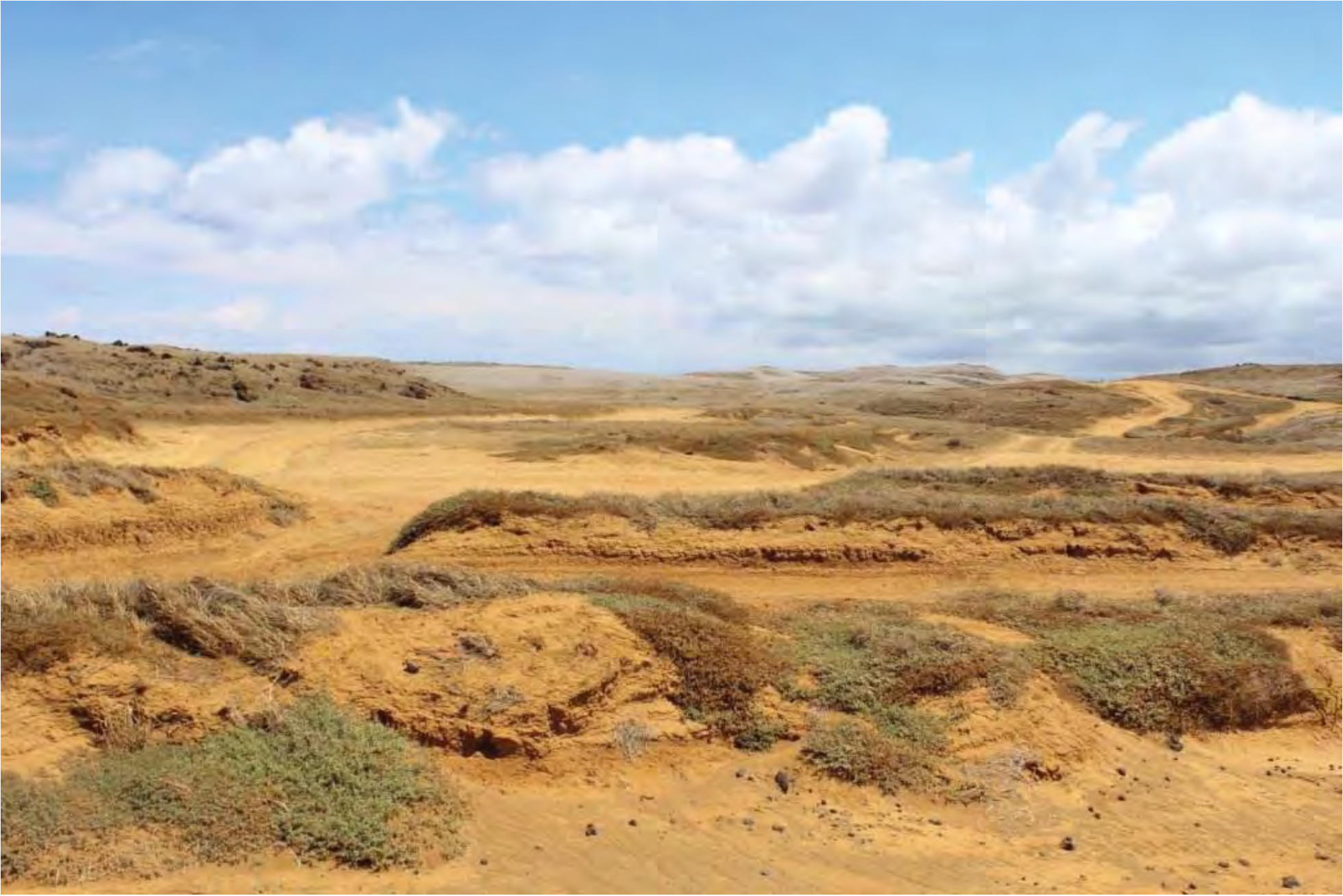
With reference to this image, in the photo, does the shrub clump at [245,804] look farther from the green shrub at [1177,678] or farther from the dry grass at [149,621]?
the green shrub at [1177,678]

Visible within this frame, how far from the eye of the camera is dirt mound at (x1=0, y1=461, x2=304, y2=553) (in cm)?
1730

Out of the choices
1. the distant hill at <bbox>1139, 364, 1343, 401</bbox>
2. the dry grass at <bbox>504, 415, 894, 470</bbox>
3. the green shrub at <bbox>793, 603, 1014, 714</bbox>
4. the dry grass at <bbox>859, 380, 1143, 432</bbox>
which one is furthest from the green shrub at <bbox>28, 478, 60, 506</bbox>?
the distant hill at <bbox>1139, 364, 1343, 401</bbox>

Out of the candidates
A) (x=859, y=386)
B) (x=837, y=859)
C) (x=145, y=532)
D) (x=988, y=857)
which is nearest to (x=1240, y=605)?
(x=988, y=857)

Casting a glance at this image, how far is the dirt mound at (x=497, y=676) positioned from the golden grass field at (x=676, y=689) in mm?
31

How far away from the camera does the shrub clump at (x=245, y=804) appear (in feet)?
23.2

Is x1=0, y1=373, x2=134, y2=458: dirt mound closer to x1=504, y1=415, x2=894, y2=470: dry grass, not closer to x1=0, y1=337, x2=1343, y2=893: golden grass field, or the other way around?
x1=0, y1=337, x2=1343, y2=893: golden grass field

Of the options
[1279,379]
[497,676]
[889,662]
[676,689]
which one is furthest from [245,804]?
[1279,379]

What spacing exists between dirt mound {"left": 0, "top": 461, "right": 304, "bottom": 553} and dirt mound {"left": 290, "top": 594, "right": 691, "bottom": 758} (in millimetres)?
10048

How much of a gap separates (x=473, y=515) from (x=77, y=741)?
10.5m

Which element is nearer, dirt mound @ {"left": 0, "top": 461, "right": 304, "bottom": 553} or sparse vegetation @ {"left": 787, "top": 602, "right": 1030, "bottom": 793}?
sparse vegetation @ {"left": 787, "top": 602, "right": 1030, "bottom": 793}

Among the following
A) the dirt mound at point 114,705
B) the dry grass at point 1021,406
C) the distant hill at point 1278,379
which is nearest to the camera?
the dirt mound at point 114,705

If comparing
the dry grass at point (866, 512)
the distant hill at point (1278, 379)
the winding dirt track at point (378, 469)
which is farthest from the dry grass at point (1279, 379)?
the dry grass at point (866, 512)

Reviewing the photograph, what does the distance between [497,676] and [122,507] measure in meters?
12.4

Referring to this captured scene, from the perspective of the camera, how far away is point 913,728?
9.94 meters
